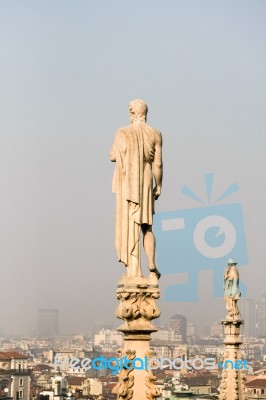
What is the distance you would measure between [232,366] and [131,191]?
22.0 ft

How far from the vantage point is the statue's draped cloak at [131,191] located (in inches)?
240

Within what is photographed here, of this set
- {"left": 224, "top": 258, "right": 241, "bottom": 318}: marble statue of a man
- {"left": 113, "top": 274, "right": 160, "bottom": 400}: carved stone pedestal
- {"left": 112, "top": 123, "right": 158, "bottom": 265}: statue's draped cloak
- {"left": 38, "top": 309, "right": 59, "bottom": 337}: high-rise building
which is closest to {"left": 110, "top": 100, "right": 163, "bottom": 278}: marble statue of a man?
{"left": 112, "top": 123, "right": 158, "bottom": 265}: statue's draped cloak

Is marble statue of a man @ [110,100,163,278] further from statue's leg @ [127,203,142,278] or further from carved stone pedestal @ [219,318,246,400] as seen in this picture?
carved stone pedestal @ [219,318,246,400]

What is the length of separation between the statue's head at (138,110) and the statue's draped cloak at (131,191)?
22 cm

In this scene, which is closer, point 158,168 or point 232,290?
point 158,168

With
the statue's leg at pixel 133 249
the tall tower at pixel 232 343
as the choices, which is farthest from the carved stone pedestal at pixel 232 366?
the statue's leg at pixel 133 249

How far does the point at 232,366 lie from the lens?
12.3 metres

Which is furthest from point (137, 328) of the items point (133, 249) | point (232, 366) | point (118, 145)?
point (232, 366)

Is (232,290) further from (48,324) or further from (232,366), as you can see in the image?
(48,324)

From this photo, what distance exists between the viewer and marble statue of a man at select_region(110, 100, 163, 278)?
20.0 ft

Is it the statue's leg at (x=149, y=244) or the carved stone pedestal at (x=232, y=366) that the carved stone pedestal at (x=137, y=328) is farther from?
the carved stone pedestal at (x=232, y=366)

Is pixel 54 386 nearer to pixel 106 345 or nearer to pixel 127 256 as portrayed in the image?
pixel 106 345

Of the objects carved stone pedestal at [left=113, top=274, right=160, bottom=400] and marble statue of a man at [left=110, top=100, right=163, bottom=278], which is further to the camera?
marble statue of a man at [left=110, top=100, right=163, bottom=278]

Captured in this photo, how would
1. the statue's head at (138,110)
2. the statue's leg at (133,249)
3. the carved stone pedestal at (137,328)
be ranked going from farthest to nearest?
1. the statue's head at (138,110)
2. the statue's leg at (133,249)
3. the carved stone pedestal at (137,328)
